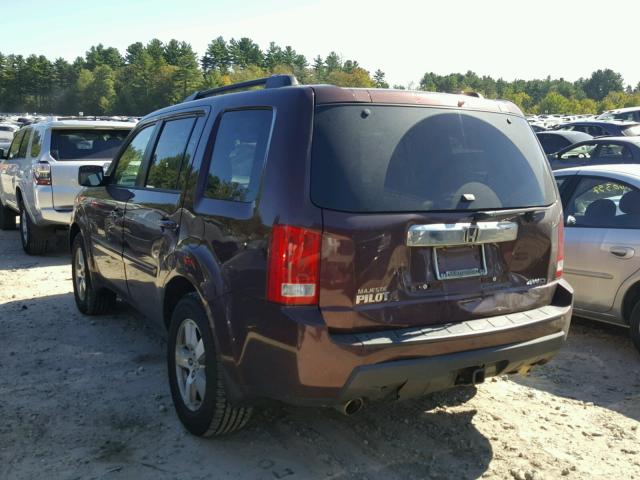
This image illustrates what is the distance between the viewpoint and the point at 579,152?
1312 centimetres

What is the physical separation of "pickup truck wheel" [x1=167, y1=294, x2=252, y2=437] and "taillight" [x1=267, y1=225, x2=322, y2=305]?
67 cm

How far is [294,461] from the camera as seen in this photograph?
331cm

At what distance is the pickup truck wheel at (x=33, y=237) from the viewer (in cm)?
883

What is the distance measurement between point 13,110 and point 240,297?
544 ft

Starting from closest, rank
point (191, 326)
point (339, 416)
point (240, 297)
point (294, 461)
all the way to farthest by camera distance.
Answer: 1. point (240, 297)
2. point (294, 461)
3. point (191, 326)
4. point (339, 416)

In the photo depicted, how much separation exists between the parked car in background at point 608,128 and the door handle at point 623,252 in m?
11.9

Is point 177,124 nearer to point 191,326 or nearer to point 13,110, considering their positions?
point 191,326

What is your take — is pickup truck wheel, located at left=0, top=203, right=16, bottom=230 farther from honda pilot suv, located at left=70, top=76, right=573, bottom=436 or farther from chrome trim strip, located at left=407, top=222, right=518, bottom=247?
chrome trim strip, located at left=407, top=222, right=518, bottom=247

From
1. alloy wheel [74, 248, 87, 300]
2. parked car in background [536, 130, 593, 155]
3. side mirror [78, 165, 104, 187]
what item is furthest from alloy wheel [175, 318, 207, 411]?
parked car in background [536, 130, 593, 155]

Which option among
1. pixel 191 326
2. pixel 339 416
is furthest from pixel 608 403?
pixel 191 326

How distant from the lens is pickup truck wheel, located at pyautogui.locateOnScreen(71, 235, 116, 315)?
5785mm

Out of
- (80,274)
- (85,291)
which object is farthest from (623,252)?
(80,274)

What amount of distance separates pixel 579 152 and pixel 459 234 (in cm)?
1133

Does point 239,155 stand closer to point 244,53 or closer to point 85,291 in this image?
point 85,291
